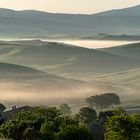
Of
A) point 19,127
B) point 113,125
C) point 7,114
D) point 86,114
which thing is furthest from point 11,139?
point 7,114

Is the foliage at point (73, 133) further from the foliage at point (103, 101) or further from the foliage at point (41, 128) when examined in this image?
the foliage at point (103, 101)

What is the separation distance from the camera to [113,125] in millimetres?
68562

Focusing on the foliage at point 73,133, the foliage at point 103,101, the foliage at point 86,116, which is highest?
the foliage at point 103,101

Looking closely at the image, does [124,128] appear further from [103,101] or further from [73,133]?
[103,101]

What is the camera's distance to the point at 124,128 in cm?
6750

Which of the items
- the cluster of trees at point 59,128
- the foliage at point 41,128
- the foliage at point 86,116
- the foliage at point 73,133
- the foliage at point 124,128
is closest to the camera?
the foliage at point 124,128

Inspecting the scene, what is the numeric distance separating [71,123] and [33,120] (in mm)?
6969

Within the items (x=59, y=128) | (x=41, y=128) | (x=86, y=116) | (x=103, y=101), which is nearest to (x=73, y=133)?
(x=59, y=128)

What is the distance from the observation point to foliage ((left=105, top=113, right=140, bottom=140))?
2640 inches

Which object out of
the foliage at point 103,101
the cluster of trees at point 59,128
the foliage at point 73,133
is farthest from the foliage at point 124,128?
the foliage at point 103,101

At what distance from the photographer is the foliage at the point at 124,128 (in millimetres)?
67062

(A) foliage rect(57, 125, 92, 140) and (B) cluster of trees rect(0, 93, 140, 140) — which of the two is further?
(A) foliage rect(57, 125, 92, 140)

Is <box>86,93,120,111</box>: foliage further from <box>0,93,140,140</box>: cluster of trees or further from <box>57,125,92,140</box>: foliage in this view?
<box>57,125,92,140</box>: foliage

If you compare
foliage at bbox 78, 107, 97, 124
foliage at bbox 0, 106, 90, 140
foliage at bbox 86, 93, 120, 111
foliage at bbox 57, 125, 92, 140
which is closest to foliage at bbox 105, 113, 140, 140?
foliage at bbox 57, 125, 92, 140
